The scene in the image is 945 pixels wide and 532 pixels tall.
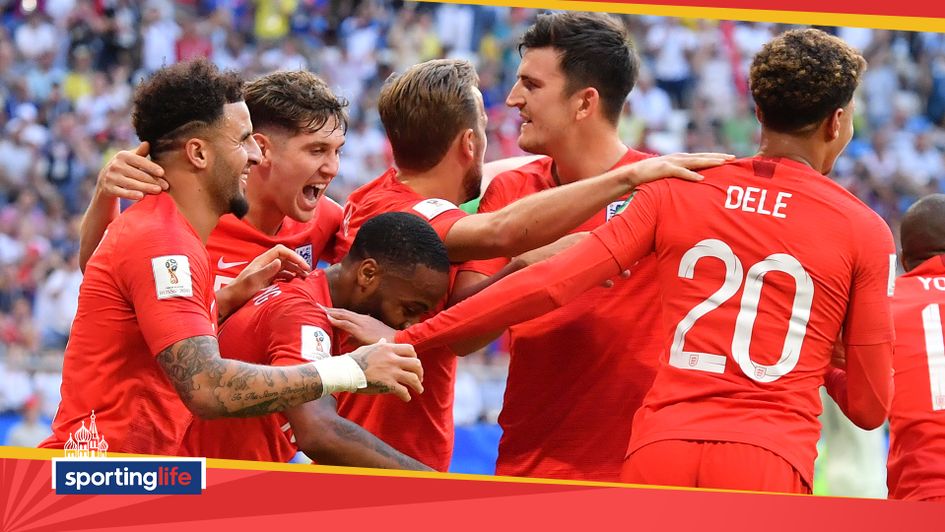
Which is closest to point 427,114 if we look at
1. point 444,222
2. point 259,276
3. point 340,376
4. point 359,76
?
point 444,222

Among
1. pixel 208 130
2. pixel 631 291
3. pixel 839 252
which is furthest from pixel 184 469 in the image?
pixel 839 252

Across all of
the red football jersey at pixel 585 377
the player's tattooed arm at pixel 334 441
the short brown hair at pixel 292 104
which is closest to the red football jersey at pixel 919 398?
the red football jersey at pixel 585 377

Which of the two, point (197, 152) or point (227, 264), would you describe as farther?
point (227, 264)

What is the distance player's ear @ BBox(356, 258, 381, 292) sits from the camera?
472 cm

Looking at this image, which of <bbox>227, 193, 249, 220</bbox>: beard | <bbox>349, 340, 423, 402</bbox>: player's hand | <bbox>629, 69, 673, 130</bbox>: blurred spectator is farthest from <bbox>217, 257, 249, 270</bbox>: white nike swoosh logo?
<bbox>629, 69, 673, 130</bbox>: blurred spectator

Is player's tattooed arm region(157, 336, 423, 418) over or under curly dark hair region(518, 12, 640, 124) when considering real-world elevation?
under

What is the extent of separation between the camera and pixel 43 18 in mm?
15070

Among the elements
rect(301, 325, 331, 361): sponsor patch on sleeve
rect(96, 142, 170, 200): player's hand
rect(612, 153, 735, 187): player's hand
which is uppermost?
rect(612, 153, 735, 187): player's hand

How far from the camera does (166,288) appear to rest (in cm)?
414

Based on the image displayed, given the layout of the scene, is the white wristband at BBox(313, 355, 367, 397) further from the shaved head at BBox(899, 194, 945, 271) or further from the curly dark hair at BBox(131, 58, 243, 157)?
the shaved head at BBox(899, 194, 945, 271)

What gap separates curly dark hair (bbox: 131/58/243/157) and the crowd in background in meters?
8.67

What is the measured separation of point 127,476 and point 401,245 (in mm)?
1307

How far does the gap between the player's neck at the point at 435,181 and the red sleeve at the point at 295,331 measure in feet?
3.20

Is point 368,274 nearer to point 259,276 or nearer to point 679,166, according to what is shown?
point 259,276
